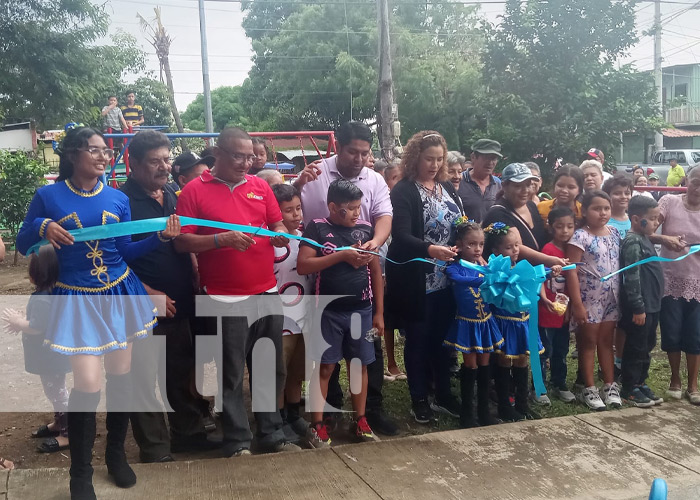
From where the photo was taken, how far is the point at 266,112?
1292 inches

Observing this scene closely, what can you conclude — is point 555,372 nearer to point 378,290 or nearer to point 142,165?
point 378,290

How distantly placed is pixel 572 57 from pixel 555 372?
8588mm

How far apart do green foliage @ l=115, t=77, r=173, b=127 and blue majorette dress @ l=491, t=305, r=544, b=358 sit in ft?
89.2

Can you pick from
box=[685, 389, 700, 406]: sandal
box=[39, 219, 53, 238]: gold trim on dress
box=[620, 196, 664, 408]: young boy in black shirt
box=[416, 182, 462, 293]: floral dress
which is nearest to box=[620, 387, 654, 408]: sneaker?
box=[620, 196, 664, 408]: young boy in black shirt

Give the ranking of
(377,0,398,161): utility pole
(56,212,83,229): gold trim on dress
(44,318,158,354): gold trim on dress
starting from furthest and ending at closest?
(377,0,398,161): utility pole → (56,212,83,229): gold trim on dress → (44,318,158,354): gold trim on dress

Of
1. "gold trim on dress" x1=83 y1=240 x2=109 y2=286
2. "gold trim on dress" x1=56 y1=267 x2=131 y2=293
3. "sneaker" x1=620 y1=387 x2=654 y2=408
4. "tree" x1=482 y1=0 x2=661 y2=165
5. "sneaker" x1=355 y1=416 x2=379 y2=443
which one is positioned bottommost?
"sneaker" x1=620 y1=387 x2=654 y2=408

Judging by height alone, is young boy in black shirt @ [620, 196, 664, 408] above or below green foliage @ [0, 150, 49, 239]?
below

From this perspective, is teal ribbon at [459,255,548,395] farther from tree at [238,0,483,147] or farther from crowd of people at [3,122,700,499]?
tree at [238,0,483,147]

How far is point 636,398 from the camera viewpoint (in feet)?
16.3

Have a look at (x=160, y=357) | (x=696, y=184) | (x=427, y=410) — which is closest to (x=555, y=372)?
(x=427, y=410)

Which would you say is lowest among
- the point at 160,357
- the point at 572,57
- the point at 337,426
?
the point at 337,426

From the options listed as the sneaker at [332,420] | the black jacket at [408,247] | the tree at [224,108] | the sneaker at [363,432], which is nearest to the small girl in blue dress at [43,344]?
the sneaker at [332,420]

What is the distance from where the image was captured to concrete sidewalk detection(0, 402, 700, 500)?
334 centimetres

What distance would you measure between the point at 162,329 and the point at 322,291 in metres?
0.98
